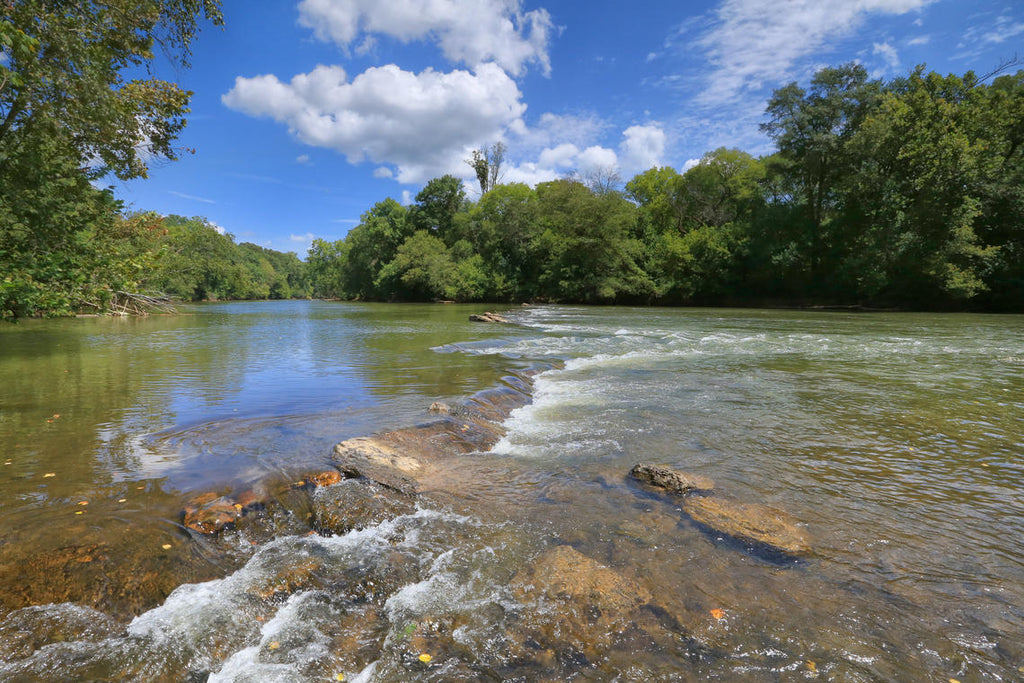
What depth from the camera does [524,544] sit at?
13.2 feet

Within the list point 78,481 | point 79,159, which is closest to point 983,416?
point 78,481

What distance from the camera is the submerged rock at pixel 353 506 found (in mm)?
4242

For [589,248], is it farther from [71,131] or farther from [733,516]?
[733,516]

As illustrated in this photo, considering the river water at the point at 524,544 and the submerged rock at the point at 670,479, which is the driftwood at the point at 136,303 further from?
the submerged rock at the point at 670,479

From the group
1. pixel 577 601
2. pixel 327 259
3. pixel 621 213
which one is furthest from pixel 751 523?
pixel 327 259

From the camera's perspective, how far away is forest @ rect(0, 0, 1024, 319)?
10625 millimetres

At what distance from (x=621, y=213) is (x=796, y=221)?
1693cm

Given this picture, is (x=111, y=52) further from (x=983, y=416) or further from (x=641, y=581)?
(x=983, y=416)

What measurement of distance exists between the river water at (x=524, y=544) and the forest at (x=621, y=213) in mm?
5819

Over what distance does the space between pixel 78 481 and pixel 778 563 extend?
6771 mm

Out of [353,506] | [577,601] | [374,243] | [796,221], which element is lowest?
[577,601]

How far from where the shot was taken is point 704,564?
12.1ft

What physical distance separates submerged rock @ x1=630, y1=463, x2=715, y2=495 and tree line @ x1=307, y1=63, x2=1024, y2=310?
37.8 meters

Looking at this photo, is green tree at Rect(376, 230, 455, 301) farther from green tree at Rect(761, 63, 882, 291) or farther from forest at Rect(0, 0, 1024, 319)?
green tree at Rect(761, 63, 882, 291)
